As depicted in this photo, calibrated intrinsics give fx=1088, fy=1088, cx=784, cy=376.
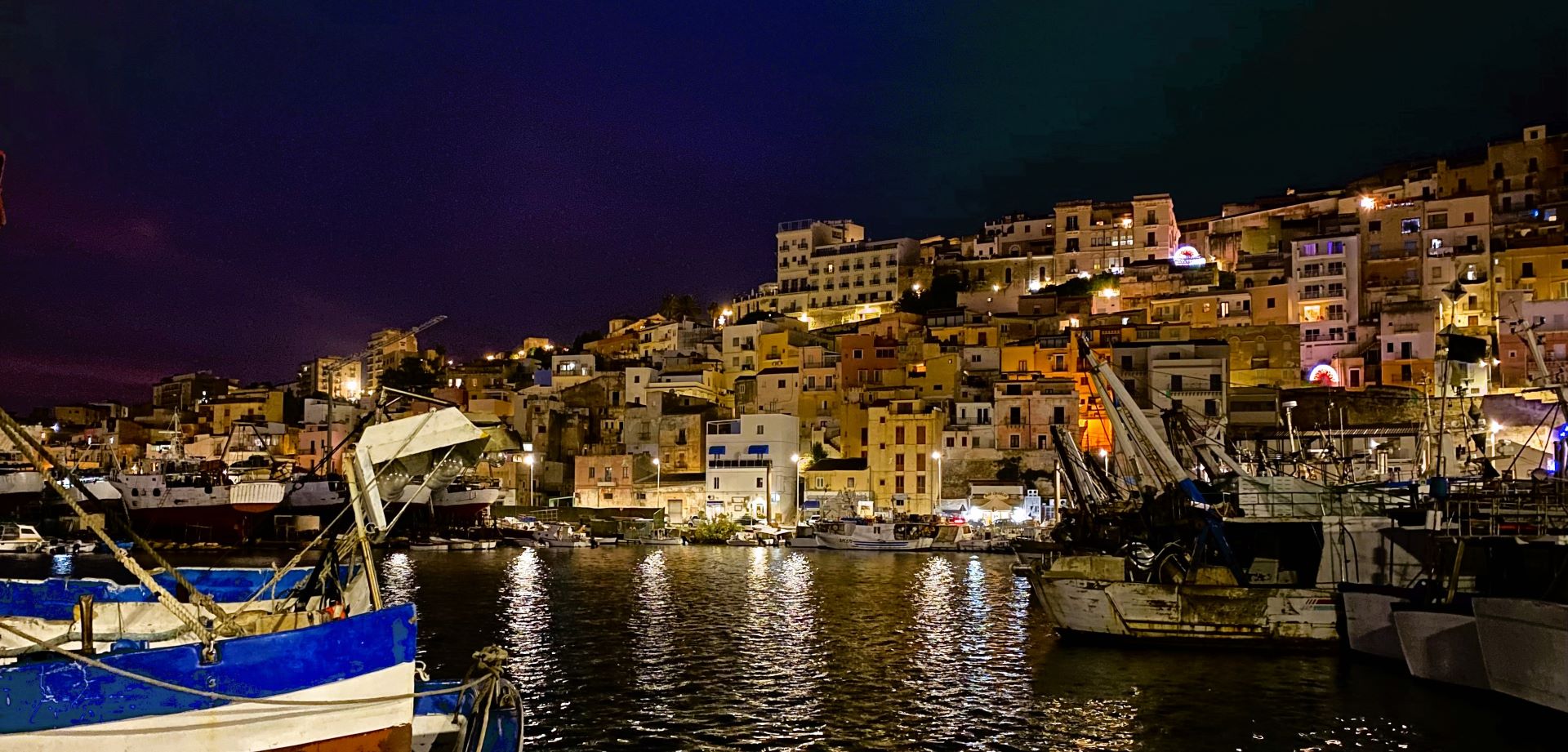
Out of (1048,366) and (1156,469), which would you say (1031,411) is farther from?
(1156,469)

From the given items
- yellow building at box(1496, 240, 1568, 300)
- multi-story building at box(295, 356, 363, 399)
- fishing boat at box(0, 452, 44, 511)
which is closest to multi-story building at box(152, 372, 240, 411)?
multi-story building at box(295, 356, 363, 399)

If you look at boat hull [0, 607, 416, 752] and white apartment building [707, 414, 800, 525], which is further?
white apartment building [707, 414, 800, 525]

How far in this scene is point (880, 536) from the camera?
64.4 metres

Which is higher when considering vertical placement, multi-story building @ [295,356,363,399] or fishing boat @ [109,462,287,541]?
multi-story building @ [295,356,363,399]

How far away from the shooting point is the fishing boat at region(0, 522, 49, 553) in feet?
197

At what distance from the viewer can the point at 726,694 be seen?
23312 mm

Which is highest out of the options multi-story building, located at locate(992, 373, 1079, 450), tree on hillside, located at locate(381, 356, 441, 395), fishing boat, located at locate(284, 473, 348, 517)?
tree on hillside, located at locate(381, 356, 441, 395)

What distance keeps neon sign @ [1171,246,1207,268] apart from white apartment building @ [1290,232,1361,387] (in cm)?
1269

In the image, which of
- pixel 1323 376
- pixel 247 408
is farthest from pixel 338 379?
pixel 1323 376

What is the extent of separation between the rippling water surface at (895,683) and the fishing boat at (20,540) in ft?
111

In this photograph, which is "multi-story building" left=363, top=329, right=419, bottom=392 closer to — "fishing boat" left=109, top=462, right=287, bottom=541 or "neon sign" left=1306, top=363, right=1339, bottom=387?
"fishing boat" left=109, top=462, right=287, bottom=541

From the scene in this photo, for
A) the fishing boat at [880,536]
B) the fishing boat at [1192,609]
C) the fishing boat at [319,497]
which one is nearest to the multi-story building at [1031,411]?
the fishing boat at [880,536]

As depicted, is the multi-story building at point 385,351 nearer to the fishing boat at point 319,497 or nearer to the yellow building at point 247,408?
the yellow building at point 247,408

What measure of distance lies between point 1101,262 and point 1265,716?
3151 inches
